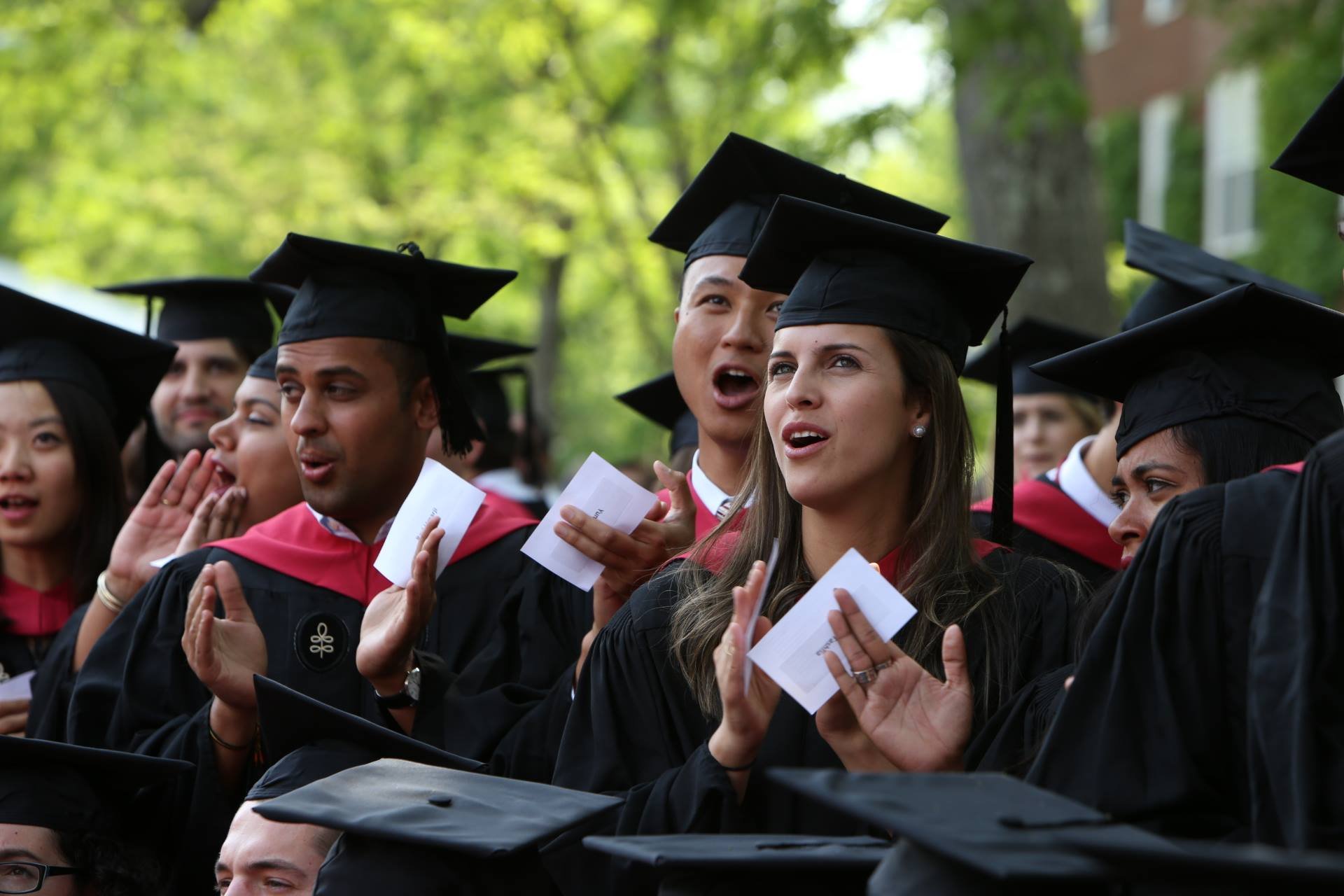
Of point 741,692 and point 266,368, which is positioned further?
point 266,368

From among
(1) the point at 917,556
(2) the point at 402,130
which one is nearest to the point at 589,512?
(1) the point at 917,556

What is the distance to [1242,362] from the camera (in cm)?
357

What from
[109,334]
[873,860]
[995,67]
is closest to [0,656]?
[109,334]

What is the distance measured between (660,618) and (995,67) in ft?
18.0

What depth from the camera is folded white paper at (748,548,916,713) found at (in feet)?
10.3

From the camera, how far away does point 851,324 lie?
3.66 m

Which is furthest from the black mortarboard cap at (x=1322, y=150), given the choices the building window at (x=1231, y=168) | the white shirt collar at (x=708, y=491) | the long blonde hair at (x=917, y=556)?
the building window at (x=1231, y=168)

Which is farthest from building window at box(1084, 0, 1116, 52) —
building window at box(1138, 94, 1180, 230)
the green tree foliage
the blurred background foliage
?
the green tree foliage

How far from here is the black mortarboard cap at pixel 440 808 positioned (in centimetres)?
305

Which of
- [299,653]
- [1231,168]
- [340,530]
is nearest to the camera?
[299,653]

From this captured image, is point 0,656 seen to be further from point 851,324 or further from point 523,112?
point 523,112

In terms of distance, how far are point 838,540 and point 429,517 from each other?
1.12m

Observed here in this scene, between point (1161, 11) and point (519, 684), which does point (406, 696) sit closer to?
point (519, 684)

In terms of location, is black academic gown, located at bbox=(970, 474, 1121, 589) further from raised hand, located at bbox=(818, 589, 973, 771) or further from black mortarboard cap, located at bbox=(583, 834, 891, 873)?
black mortarboard cap, located at bbox=(583, 834, 891, 873)
